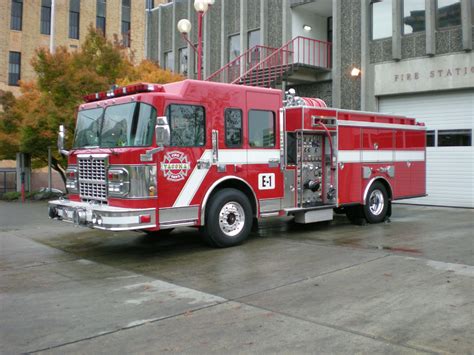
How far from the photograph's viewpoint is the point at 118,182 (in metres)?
8.19

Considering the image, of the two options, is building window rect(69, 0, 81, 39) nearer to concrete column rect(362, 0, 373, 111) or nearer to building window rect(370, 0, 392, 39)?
concrete column rect(362, 0, 373, 111)

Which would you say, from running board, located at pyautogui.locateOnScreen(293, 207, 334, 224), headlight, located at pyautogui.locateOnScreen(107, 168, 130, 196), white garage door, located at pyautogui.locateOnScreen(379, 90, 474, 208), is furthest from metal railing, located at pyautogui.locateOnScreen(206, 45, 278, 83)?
headlight, located at pyautogui.locateOnScreen(107, 168, 130, 196)

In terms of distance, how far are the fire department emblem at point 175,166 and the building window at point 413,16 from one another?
11.5 m

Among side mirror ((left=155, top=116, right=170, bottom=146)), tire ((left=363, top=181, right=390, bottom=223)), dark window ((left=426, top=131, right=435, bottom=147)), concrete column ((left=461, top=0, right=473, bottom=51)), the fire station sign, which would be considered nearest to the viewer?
side mirror ((left=155, top=116, right=170, bottom=146))

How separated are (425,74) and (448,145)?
7.82ft

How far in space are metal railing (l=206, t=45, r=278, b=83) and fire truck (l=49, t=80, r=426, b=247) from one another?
9.58 m

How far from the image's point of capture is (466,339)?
Result: 4.66m

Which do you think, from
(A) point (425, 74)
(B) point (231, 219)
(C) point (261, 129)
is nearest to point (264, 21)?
(A) point (425, 74)

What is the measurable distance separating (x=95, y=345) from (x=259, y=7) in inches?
758

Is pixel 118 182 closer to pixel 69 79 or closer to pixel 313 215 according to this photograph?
pixel 313 215

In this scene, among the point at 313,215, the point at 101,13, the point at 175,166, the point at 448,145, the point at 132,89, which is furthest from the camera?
the point at 101,13

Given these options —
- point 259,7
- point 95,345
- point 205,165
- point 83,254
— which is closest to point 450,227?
point 205,165

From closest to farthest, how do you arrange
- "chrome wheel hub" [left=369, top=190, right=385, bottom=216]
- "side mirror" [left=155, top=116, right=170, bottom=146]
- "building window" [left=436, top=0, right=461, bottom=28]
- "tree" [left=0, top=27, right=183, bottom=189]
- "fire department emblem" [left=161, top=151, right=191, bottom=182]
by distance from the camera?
"side mirror" [left=155, top=116, right=170, bottom=146], "fire department emblem" [left=161, top=151, right=191, bottom=182], "chrome wheel hub" [left=369, top=190, right=385, bottom=216], "building window" [left=436, top=0, right=461, bottom=28], "tree" [left=0, top=27, right=183, bottom=189]

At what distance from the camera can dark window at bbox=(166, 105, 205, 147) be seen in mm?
8516
